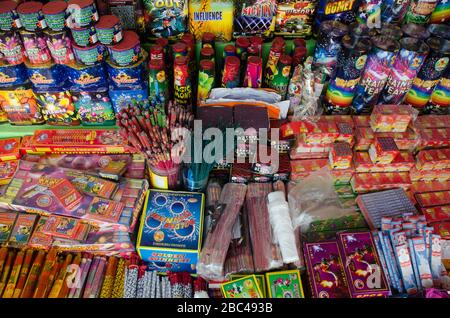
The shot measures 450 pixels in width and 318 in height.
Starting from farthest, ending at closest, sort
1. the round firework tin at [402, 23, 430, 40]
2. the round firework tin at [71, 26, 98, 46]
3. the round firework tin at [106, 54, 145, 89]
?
the round firework tin at [402, 23, 430, 40] < the round firework tin at [106, 54, 145, 89] < the round firework tin at [71, 26, 98, 46]

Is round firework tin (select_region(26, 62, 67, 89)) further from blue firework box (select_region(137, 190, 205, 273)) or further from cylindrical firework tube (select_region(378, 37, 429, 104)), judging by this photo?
cylindrical firework tube (select_region(378, 37, 429, 104))

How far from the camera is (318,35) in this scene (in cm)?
228

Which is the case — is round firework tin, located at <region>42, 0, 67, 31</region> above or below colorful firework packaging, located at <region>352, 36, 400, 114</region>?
above

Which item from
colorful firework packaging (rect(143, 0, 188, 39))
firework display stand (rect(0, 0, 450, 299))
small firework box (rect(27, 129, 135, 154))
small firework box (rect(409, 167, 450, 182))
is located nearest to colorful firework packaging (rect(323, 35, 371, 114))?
firework display stand (rect(0, 0, 450, 299))

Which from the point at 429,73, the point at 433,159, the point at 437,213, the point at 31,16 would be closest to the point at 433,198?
the point at 437,213

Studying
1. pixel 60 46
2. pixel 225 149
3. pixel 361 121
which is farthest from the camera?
pixel 361 121

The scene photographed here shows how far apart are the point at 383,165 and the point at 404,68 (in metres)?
0.57

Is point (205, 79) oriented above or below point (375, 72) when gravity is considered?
below

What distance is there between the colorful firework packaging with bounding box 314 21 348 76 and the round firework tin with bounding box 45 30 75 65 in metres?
1.41

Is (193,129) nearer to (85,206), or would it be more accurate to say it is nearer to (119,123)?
(119,123)

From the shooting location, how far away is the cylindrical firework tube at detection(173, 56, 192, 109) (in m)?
2.15

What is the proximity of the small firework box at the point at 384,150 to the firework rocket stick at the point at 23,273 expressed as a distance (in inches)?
78.3

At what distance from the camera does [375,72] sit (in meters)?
2.21

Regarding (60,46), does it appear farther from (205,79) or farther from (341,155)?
(341,155)
